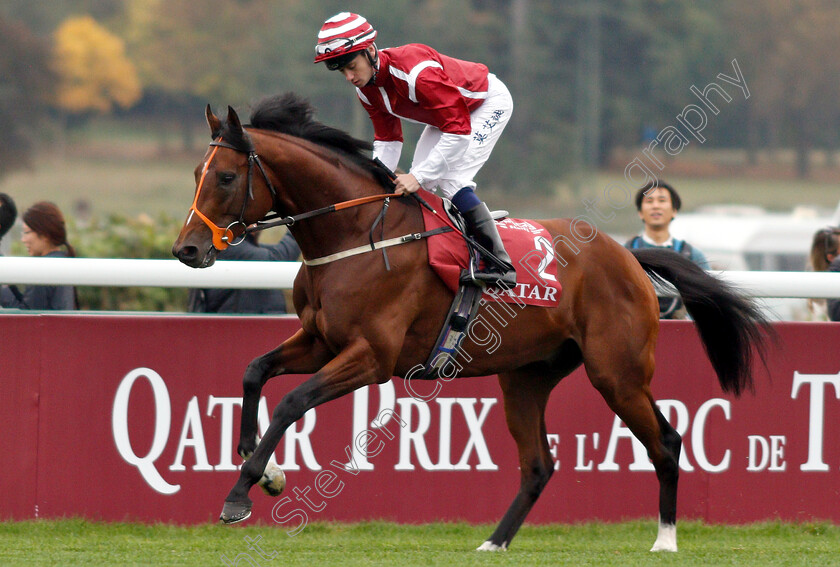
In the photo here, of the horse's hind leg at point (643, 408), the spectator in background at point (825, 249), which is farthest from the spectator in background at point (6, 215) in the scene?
the spectator in background at point (825, 249)

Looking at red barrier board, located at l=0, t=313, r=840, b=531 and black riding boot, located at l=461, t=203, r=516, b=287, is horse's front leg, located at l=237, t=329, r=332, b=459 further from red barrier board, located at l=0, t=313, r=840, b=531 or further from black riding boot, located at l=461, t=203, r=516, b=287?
red barrier board, located at l=0, t=313, r=840, b=531

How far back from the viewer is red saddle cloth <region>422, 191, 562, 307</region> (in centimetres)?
448

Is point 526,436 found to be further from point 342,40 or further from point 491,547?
point 342,40

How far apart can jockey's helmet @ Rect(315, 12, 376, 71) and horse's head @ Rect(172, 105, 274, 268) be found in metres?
0.44

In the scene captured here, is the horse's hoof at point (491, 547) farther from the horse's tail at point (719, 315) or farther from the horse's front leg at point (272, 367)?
the horse's tail at point (719, 315)

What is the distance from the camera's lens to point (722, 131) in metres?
A: 34.8

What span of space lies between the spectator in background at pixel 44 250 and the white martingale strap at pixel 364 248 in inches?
71.1

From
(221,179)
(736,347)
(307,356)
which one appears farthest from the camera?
(736,347)

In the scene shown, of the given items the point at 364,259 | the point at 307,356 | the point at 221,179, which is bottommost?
the point at 307,356

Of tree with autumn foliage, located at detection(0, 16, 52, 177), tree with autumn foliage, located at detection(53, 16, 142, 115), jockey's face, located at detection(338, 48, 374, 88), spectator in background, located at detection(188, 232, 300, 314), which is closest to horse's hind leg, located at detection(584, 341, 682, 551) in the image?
jockey's face, located at detection(338, 48, 374, 88)

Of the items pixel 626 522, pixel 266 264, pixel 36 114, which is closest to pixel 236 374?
pixel 266 264

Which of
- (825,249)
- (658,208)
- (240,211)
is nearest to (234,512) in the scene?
(240,211)

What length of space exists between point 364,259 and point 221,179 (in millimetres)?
638

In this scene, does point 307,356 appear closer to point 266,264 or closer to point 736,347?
point 266,264
